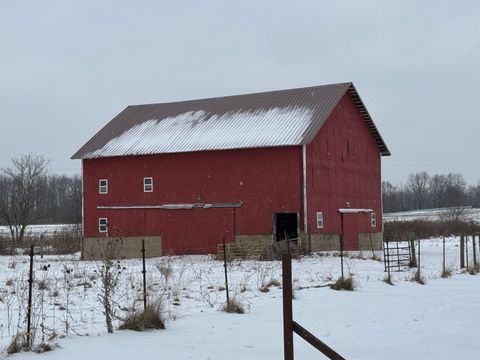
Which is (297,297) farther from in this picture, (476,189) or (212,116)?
(476,189)

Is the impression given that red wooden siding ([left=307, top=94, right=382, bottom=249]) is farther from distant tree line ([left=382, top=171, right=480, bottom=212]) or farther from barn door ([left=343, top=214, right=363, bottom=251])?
distant tree line ([left=382, top=171, right=480, bottom=212])

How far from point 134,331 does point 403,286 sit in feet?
31.3

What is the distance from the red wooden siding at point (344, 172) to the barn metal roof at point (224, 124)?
85 centimetres

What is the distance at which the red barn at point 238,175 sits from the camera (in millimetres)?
34000

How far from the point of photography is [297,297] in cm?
1537

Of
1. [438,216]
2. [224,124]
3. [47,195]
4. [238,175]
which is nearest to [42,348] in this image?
[238,175]

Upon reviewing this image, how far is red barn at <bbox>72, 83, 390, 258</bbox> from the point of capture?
34.0m

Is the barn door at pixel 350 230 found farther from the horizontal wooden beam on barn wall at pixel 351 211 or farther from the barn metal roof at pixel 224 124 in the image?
the barn metal roof at pixel 224 124

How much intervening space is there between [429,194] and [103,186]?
5523 inches

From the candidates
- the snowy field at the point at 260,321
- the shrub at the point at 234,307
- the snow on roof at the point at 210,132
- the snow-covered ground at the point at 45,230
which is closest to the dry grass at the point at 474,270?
the snowy field at the point at 260,321

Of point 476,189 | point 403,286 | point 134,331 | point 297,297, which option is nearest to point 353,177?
point 403,286

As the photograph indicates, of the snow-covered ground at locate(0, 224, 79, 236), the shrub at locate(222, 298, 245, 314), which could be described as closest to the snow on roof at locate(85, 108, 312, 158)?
the snow-covered ground at locate(0, 224, 79, 236)

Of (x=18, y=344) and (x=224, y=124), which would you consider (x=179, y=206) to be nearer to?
(x=224, y=124)

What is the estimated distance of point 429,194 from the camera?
553ft
